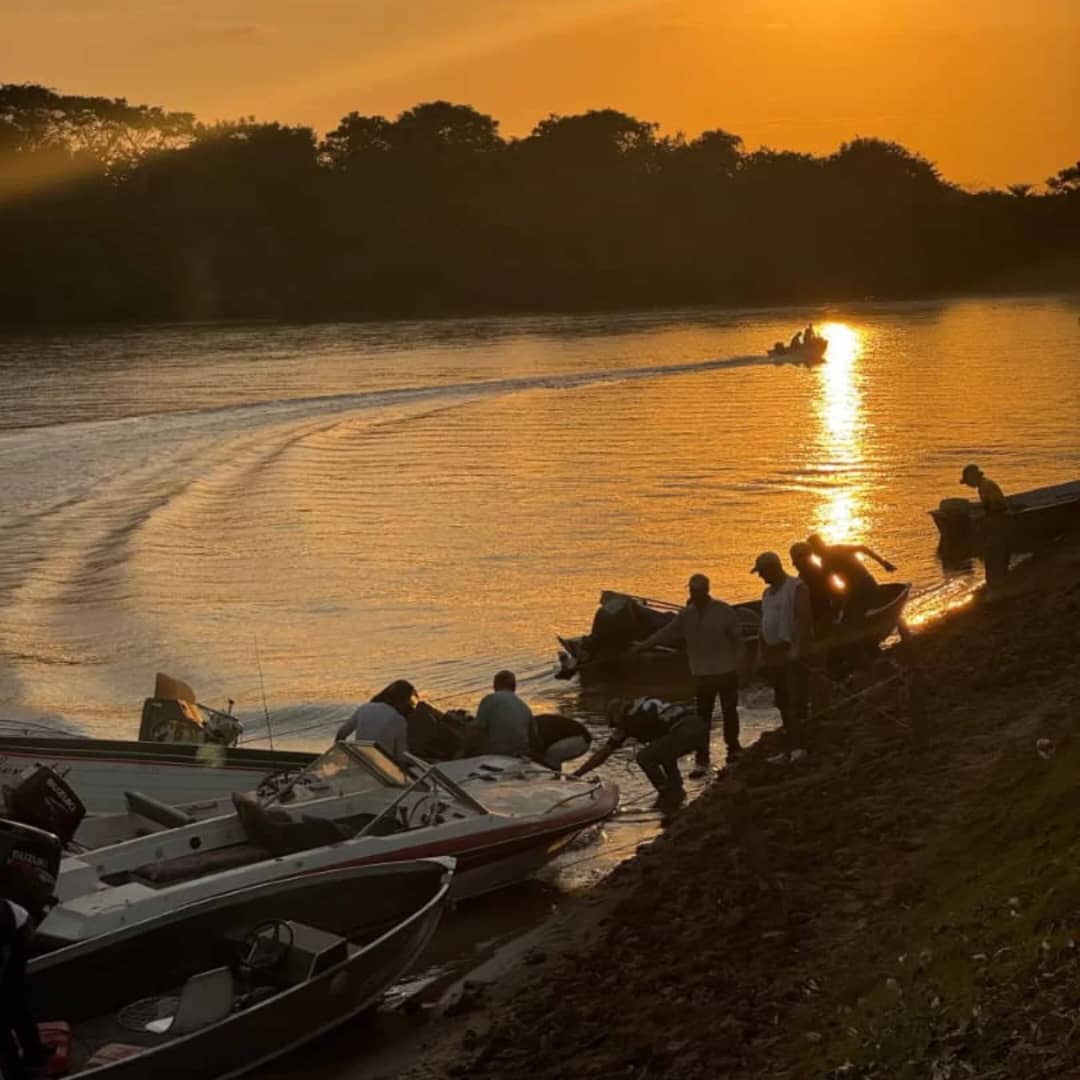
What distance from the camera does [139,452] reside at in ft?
174

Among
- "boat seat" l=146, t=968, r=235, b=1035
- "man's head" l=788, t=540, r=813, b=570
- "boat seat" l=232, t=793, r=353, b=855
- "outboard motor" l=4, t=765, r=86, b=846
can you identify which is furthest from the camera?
"man's head" l=788, t=540, r=813, b=570

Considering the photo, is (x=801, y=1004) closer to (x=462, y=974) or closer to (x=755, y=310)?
(x=462, y=974)

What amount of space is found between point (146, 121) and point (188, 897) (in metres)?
147

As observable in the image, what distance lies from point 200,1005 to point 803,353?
243 ft

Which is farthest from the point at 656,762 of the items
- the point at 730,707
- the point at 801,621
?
the point at 801,621

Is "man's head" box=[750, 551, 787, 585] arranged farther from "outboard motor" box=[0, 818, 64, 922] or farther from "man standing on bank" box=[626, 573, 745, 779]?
"outboard motor" box=[0, 818, 64, 922]

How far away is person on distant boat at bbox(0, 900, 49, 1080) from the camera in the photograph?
10078 millimetres

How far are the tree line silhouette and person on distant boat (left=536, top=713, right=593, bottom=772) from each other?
365 ft

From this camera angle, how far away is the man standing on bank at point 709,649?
17.1m

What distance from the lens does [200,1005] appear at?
11.3 m

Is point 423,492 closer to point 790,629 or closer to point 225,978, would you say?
point 790,629

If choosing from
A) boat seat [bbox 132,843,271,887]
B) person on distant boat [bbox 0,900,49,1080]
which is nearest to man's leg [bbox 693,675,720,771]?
boat seat [bbox 132,843,271,887]

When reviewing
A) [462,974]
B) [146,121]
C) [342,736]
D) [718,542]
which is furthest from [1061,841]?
[146,121]

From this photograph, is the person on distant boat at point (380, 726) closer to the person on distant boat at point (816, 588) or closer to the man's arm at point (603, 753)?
the man's arm at point (603, 753)
